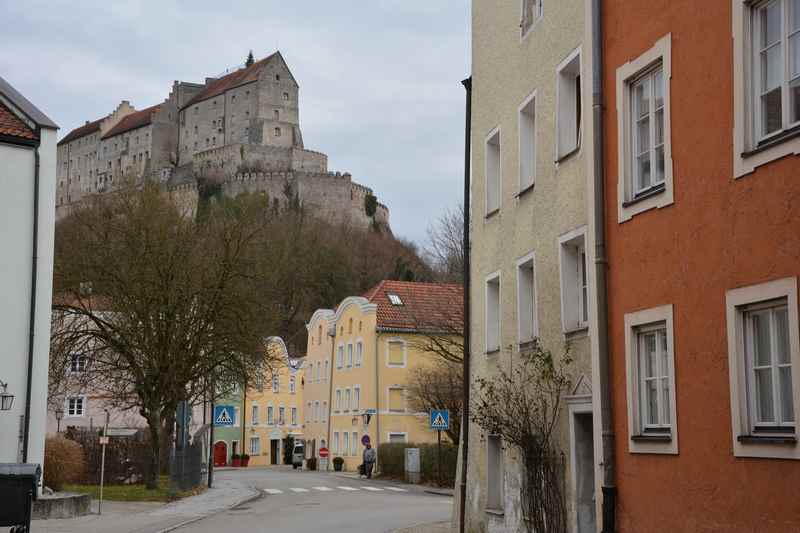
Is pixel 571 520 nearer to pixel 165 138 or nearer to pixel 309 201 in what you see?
pixel 309 201

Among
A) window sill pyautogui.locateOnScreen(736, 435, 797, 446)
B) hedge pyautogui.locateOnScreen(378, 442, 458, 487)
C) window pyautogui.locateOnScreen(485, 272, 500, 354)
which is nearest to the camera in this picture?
window sill pyautogui.locateOnScreen(736, 435, 797, 446)

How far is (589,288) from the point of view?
12969 millimetres

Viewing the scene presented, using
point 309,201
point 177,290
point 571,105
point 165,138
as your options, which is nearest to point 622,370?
point 571,105

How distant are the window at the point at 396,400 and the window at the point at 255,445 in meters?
30.9

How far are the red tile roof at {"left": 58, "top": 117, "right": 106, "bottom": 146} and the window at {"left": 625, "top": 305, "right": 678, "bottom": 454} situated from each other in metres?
166

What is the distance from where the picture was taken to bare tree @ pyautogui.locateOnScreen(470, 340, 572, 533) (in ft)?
48.5

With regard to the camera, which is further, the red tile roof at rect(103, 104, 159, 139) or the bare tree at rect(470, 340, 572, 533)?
the red tile roof at rect(103, 104, 159, 139)

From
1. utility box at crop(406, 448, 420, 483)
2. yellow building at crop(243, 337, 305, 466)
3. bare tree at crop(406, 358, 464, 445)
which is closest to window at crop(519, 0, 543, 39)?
bare tree at crop(406, 358, 464, 445)

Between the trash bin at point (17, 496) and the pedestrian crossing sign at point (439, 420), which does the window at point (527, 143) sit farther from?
the pedestrian crossing sign at point (439, 420)

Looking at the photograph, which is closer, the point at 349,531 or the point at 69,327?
the point at 349,531

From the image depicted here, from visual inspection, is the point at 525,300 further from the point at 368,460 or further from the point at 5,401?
the point at 368,460

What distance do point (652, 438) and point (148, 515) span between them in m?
18.1

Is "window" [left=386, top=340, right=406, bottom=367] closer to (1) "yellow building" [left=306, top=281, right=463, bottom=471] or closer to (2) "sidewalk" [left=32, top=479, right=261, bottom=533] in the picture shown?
(1) "yellow building" [left=306, top=281, right=463, bottom=471]

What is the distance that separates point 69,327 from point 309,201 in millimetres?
99593
